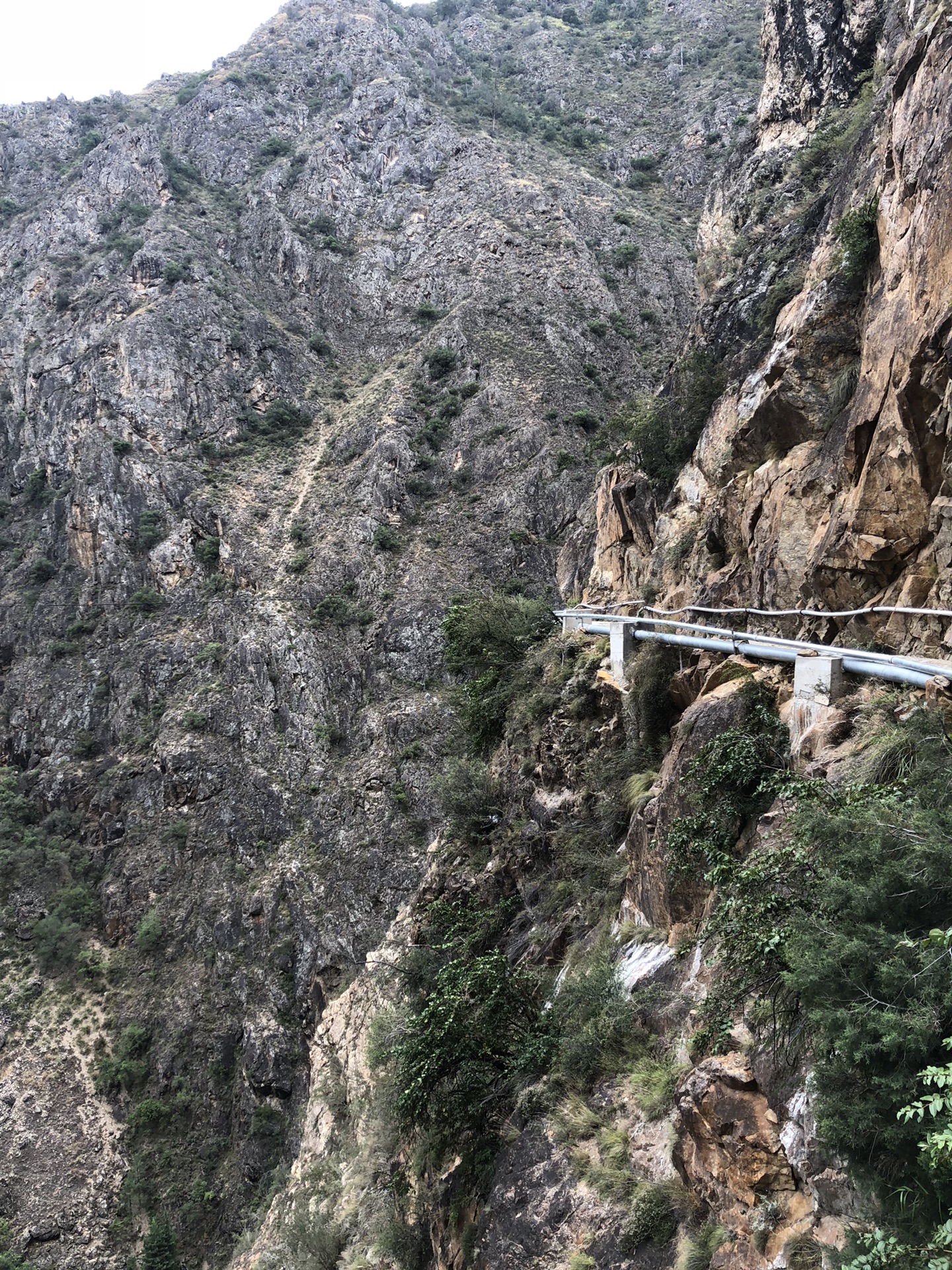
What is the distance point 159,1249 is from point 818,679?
2975 cm

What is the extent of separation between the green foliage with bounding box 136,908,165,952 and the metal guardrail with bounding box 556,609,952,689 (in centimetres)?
2522

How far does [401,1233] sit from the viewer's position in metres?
9.65

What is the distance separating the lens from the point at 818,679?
25.4 ft

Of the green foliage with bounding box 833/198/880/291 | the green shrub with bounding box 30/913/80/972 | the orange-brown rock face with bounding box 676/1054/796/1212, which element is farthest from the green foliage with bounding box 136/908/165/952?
the green foliage with bounding box 833/198/880/291

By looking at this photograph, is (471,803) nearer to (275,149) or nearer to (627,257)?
(627,257)

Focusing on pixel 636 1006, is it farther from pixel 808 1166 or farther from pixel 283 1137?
pixel 283 1137

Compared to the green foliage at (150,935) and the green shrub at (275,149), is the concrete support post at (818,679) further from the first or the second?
the green shrub at (275,149)

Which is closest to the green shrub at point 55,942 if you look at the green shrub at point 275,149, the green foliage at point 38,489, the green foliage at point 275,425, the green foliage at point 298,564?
the green foliage at point 298,564

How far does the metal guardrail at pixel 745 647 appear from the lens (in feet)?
22.0

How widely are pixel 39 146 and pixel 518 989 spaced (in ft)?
267

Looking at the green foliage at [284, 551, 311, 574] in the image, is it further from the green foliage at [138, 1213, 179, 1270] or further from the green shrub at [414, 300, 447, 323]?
the green foliage at [138, 1213, 179, 1270]

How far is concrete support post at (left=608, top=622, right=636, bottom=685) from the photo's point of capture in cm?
1326

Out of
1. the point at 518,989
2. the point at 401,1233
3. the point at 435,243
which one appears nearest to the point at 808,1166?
the point at 518,989

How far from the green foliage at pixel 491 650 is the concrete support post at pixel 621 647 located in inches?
194
